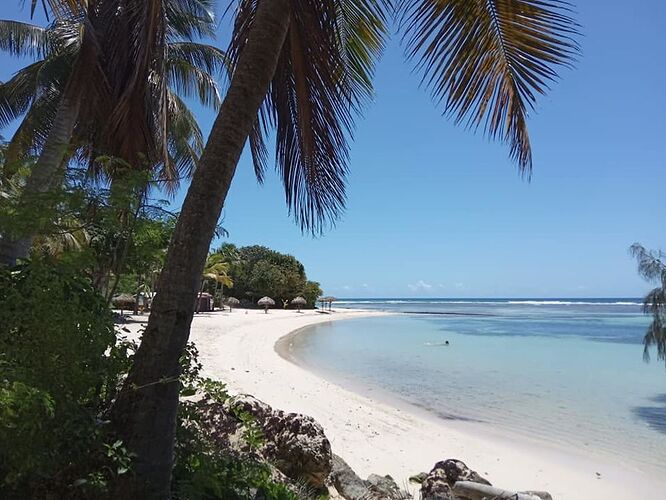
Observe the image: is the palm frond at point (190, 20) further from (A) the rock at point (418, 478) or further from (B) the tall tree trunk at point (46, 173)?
(A) the rock at point (418, 478)

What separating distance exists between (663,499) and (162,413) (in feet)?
22.2

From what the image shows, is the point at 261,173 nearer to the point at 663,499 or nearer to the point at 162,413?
the point at 162,413

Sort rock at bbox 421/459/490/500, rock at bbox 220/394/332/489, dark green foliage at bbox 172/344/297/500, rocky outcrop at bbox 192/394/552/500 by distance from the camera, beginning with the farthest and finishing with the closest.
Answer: rock at bbox 421/459/490/500 → rock at bbox 220/394/332/489 → rocky outcrop at bbox 192/394/552/500 → dark green foliage at bbox 172/344/297/500

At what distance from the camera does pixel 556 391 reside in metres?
13.0

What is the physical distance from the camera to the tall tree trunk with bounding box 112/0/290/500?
220cm

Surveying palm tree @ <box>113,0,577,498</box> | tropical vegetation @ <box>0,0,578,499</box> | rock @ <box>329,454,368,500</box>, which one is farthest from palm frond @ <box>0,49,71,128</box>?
rock @ <box>329,454,368,500</box>

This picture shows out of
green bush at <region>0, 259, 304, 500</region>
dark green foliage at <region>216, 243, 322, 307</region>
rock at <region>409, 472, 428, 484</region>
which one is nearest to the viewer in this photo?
green bush at <region>0, 259, 304, 500</region>

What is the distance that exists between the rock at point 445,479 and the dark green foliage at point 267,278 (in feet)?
136

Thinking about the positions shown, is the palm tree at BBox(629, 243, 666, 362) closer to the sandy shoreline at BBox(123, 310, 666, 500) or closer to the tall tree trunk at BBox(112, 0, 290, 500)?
the sandy shoreline at BBox(123, 310, 666, 500)

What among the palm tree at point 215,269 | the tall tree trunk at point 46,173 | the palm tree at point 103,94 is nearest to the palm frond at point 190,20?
the palm tree at point 103,94

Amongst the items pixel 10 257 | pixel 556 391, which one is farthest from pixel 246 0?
pixel 556 391

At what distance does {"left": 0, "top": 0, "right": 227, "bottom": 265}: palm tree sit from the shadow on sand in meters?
10.4

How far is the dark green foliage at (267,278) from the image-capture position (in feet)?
160

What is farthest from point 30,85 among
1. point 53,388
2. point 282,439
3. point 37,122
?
point 53,388
